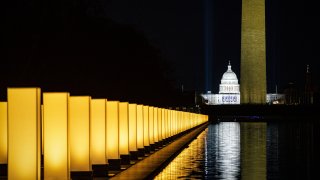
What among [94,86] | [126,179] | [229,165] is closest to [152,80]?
[94,86]

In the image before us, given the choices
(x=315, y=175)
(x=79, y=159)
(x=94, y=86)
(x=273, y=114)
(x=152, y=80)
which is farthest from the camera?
(x=273, y=114)

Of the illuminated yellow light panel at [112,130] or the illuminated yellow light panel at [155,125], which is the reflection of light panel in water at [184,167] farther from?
the illuminated yellow light panel at [155,125]

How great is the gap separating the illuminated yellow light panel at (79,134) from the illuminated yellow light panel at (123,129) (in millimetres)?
4872

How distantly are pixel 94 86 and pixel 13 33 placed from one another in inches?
394

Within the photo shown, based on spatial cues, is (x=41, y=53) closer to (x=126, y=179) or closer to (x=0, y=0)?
(x=0, y=0)

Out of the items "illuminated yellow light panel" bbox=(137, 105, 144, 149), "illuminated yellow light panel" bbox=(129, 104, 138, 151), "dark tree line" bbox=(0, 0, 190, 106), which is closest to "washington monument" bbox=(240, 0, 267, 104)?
"dark tree line" bbox=(0, 0, 190, 106)

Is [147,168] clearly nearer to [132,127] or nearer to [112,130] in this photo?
[112,130]

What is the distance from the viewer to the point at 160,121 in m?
31.9

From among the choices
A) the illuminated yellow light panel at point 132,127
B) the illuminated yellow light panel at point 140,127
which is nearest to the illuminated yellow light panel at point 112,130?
the illuminated yellow light panel at point 132,127

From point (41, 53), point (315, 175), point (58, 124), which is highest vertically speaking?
point (41, 53)

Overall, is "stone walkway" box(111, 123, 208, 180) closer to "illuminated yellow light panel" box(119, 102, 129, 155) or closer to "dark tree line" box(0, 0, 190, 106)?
"illuminated yellow light panel" box(119, 102, 129, 155)

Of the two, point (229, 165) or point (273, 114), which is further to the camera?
point (273, 114)

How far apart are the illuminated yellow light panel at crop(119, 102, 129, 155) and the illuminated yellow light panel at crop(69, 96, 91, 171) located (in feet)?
16.0

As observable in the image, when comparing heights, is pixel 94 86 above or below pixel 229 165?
above
